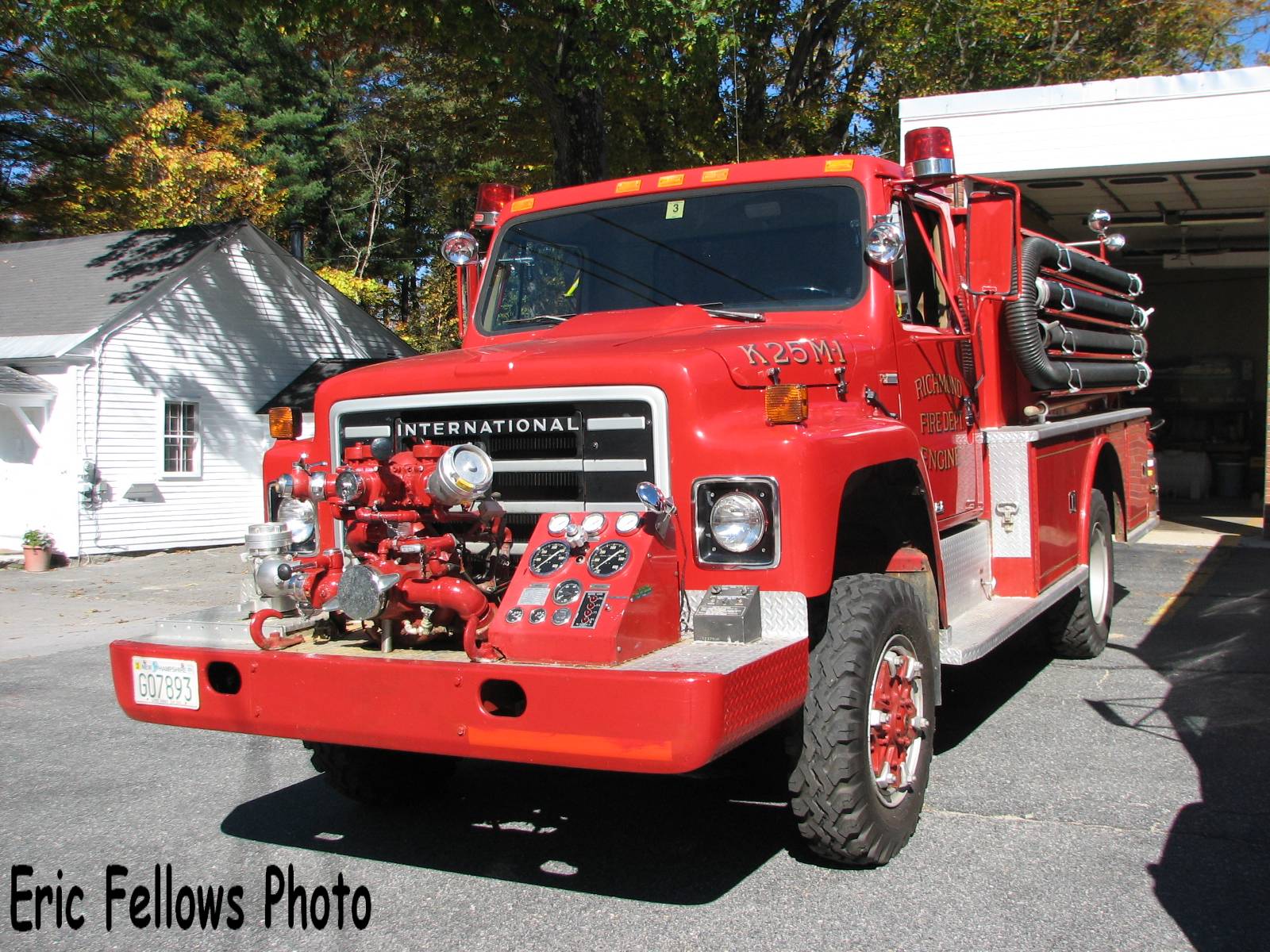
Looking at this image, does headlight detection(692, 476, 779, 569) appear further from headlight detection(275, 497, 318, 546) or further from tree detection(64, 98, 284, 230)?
tree detection(64, 98, 284, 230)

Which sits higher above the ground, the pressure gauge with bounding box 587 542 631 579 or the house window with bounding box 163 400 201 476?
the house window with bounding box 163 400 201 476

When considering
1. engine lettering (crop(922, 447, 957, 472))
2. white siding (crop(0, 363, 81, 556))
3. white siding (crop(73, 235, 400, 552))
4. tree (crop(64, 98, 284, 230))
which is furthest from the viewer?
tree (crop(64, 98, 284, 230))

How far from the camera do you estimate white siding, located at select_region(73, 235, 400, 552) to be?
1741cm

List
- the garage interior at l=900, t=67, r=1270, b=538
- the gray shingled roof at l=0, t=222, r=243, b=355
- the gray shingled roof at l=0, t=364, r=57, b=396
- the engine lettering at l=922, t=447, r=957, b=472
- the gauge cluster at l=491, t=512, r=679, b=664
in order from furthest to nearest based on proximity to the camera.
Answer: the gray shingled roof at l=0, t=222, r=243, b=355 < the gray shingled roof at l=0, t=364, r=57, b=396 < the garage interior at l=900, t=67, r=1270, b=538 < the engine lettering at l=922, t=447, r=957, b=472 < the gauge cluster at l=491, t=512, r=679, b=664

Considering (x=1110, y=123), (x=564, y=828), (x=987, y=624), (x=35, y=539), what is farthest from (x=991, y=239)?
(x=35, y=539)

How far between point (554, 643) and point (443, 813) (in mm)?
1890

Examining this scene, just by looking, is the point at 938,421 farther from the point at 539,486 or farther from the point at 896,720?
the point at 539,486

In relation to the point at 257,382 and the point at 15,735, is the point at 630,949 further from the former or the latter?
the point at 257,382

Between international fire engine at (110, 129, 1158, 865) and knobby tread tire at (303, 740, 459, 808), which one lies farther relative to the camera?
knobby tread tire at (303, 740, 459, 808)

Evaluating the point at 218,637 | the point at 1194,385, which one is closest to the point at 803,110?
the point at 1194,385

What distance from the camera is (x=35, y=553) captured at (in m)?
16.0

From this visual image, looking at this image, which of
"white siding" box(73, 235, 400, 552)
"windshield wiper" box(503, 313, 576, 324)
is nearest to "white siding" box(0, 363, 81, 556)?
"white siding" box(73, 235, 400, 552)

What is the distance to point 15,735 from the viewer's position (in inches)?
262

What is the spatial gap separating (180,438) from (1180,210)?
14737mm
